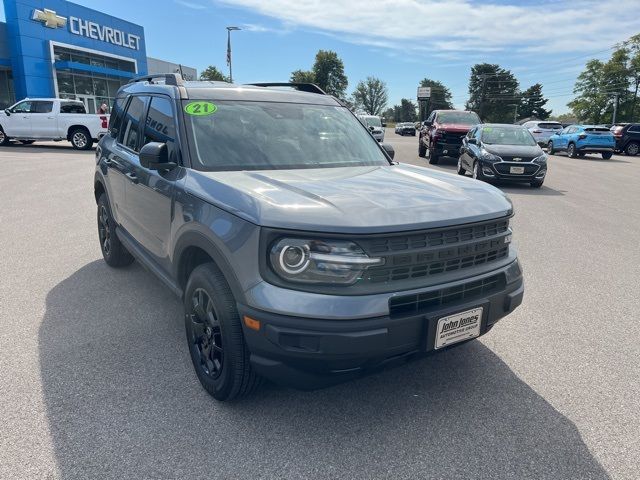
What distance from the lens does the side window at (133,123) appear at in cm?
417

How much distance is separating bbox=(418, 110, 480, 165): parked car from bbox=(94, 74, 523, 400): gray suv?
14.2 metres

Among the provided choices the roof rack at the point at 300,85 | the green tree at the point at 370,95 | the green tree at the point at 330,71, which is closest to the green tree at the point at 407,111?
the green tree at the point at 370,95

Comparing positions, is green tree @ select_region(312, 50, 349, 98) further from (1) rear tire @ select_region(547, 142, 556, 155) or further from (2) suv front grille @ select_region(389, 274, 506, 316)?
(2) suv front grille @ select_region(389, 274, 506, 316)

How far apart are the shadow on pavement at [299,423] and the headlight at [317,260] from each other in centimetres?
91

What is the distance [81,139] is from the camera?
21.0m

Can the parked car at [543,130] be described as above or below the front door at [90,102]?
below

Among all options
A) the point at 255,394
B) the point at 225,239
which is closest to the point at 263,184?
the point at 225,239

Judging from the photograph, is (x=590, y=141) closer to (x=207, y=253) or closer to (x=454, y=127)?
(x=454, y=127)

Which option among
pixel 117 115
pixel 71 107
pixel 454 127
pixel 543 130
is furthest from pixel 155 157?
pixel 543 130

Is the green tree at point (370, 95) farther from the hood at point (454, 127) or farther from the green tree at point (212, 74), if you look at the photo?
the hood at point (454, 127)

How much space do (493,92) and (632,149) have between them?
9108 centimetres

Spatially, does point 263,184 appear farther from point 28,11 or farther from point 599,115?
point 599,115

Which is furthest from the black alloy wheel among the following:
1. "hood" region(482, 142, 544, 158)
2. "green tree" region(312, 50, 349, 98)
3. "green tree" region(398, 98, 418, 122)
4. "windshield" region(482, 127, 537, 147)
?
"green tree" region(398, 98, 418, 122)

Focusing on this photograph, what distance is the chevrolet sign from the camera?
1145 inches
